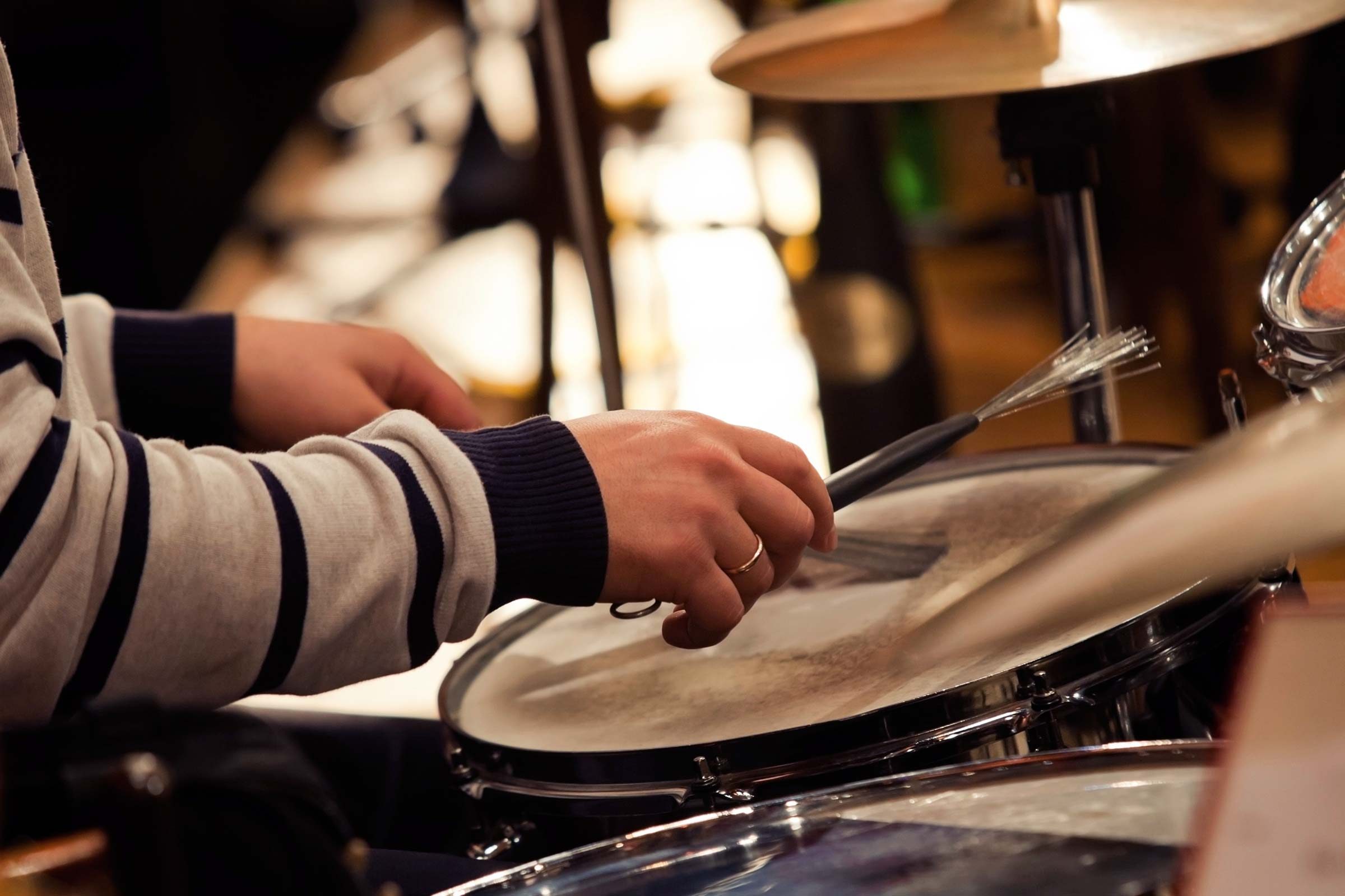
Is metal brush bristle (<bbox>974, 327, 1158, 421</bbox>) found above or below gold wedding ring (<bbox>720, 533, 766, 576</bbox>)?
above

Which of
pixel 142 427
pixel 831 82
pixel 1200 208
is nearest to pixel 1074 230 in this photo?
pixel 831 82

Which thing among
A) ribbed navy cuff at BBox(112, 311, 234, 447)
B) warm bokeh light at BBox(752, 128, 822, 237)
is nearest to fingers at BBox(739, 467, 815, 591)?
ribbed navy cuff at BBox(112, 311, 234, 447)

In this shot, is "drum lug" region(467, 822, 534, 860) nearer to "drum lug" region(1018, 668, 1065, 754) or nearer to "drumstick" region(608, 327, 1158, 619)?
"drumstick" region(608, 327, 1158, 619)

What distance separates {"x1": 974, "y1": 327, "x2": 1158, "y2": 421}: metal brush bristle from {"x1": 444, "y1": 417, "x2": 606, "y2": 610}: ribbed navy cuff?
26 centimetres

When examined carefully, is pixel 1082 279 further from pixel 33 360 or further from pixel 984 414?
Result: pixel 33 360

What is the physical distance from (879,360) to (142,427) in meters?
1.46

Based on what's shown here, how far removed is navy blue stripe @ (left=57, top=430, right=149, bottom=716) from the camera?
533 mm

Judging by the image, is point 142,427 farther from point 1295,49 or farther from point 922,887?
point 1295,49

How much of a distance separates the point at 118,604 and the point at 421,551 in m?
0.12

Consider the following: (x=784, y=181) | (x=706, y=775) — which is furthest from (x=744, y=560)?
(x=784, y=181)

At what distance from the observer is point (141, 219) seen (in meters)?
2.47

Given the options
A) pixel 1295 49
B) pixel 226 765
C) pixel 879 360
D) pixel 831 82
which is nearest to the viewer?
pixel 226 765

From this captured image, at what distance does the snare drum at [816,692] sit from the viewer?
1.87ft

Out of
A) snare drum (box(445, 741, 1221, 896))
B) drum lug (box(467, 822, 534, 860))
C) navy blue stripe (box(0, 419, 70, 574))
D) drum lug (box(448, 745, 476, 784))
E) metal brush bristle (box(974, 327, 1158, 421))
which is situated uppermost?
navy blue stripe (box(0, 419, 70, 574))
